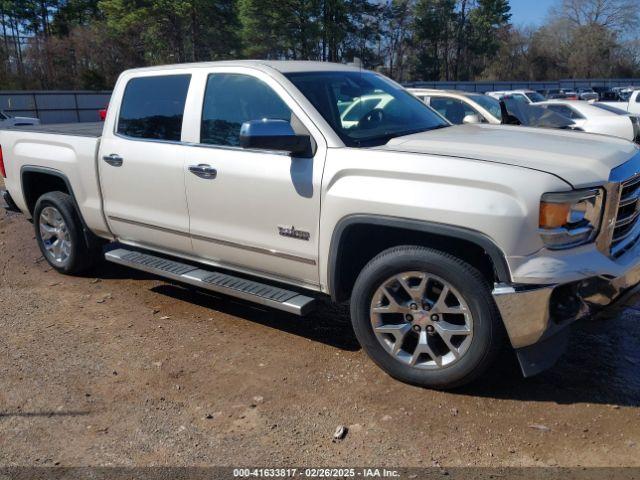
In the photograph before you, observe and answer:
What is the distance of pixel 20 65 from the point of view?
151 ft

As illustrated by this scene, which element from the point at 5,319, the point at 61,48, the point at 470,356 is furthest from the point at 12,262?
the point at 61,48

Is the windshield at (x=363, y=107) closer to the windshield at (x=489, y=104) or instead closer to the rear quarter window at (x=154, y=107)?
the rear quarter window at (x=154, y=107)

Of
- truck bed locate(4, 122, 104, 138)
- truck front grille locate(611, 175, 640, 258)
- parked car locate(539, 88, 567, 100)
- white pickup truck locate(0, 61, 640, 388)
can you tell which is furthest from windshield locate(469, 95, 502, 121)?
parked car locate(539, 88, 567, 100)

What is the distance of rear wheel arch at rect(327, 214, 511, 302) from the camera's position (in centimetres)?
A: 322

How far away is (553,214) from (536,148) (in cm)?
61

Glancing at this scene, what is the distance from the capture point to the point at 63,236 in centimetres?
592

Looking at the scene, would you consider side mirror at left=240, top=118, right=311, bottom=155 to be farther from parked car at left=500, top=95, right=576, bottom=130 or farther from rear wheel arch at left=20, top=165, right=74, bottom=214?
parked car at left=500, top=95, right=576, bottom=130

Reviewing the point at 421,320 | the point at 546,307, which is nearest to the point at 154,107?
the point at 421,320

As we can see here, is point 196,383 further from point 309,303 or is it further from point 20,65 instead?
point 20,65

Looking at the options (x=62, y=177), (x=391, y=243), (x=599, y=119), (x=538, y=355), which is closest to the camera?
(x=538, y=355)

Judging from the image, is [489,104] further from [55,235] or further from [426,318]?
[426,318]

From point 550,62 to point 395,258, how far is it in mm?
86322

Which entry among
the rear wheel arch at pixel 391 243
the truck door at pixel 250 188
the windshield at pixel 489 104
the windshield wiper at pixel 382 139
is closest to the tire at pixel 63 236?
the truck door at pixel 250 188

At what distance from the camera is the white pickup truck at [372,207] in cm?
318
